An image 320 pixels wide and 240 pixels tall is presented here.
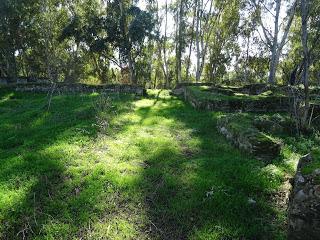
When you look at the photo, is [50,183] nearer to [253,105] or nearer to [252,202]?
[252,202]

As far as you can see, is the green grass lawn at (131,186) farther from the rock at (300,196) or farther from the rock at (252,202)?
the rock at (300,196)

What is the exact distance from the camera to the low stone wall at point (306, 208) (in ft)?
12.9

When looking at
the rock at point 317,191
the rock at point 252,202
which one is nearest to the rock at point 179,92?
the rock at point 252,202

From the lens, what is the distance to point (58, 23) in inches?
1296

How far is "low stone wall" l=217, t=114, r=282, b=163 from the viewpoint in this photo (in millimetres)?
7062

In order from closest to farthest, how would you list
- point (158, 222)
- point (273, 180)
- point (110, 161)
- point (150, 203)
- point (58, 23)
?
point (158, 222) < point (150, 203) < point (273, 180) < point (110, 161) < point (58, 23)

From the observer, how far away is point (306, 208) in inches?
159

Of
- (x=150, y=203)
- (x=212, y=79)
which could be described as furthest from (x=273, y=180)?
(x=212, y=79)

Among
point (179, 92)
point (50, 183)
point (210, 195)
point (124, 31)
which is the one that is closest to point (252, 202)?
point (210, 195)

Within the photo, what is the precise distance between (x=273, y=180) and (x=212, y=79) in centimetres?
4107

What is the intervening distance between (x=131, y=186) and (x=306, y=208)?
3.18 metres

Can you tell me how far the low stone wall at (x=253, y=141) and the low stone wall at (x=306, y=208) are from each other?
105 inches

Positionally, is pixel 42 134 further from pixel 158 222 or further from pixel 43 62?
pixel 43 62

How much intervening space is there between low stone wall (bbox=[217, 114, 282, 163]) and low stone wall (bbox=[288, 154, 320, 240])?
2.66 meters
